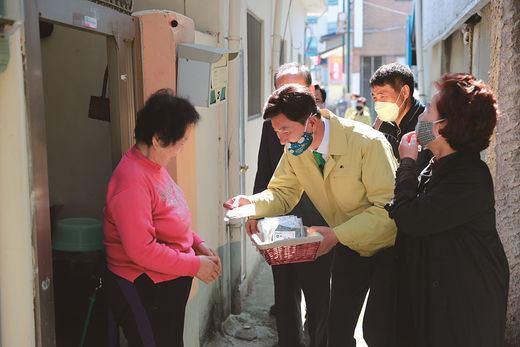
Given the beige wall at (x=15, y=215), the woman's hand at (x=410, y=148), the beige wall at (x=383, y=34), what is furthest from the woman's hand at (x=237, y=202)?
the beige wall at (x=383, y=34)

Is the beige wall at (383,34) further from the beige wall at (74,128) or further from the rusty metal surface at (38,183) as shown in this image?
the rusty metal surface at (38,183)

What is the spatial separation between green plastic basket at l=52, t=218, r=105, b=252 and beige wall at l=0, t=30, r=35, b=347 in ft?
2.24

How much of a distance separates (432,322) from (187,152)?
5.92ft

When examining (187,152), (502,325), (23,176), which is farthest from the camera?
(187,152)

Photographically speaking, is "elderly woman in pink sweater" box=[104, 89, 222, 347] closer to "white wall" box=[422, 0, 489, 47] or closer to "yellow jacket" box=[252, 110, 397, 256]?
"yellow jacket" box=[252, 110, 397, 256]

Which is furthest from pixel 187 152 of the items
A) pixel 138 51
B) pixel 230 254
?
pixel 230 254

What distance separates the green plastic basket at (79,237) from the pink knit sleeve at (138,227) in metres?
0.52

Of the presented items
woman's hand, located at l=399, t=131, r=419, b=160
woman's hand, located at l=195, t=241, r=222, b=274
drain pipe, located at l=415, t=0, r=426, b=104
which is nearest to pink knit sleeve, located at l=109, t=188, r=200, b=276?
woman's hand, located at l=195, t=241, r=222, b=274

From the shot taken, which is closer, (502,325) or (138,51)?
(502,325)

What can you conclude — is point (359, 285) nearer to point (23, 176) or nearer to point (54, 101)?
point (23, 176)

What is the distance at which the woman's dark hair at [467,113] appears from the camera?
2369 mm

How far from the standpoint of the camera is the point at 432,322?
251cm

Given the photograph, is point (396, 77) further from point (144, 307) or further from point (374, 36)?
point (374, 36)

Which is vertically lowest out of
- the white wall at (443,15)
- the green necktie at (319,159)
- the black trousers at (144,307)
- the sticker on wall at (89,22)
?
the black trousers at (144,307)
